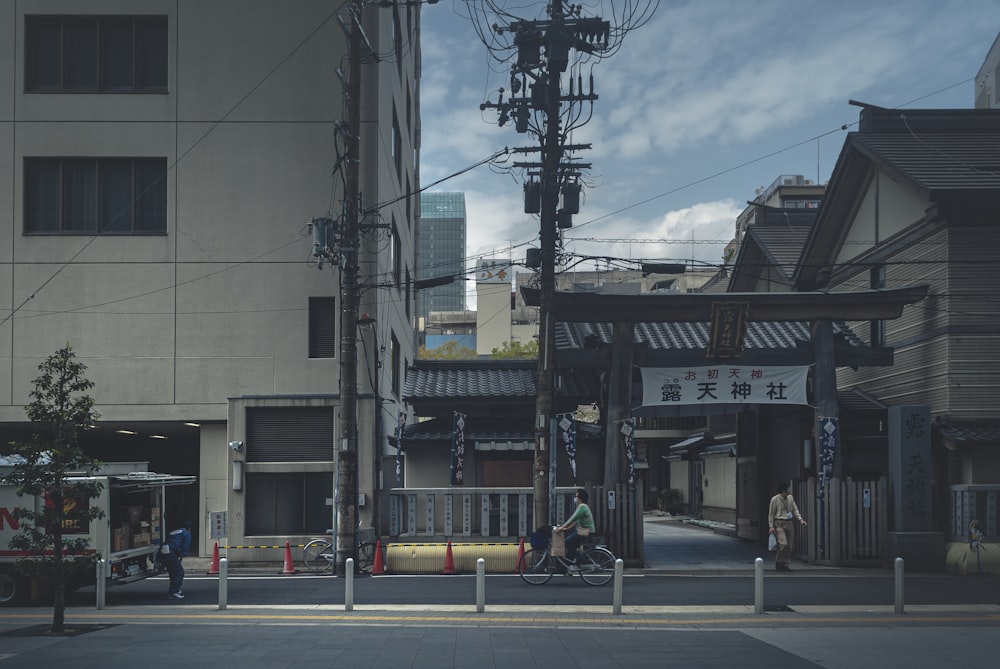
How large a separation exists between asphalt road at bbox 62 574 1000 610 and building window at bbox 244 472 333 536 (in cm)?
348

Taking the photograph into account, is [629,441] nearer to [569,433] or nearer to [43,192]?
[569,433]

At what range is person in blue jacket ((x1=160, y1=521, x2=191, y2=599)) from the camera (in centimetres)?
1955

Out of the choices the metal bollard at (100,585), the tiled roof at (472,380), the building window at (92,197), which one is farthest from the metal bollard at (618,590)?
the building window at (92,197)

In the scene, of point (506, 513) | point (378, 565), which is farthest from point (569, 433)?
point (378, 565)

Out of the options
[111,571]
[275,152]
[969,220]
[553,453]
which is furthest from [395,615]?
[969,220]

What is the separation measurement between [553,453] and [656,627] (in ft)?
29.7

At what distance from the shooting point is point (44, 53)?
2831 cm

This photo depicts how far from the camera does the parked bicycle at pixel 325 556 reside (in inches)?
977

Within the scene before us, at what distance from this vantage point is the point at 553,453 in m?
24.5

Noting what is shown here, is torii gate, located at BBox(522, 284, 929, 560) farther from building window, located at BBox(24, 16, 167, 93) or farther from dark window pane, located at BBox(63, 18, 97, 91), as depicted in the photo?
dark window pane, located at BBox(63, 18, 97, 91)

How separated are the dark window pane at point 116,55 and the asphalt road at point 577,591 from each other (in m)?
14.3

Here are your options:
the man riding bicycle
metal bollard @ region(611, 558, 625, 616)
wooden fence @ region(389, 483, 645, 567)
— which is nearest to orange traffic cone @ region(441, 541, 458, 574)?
wooden fence @ region(389, 483, 645, 567)

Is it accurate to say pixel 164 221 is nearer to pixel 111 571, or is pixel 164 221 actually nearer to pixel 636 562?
pixel 111 571

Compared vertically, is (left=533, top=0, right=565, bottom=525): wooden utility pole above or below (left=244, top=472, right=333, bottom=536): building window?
above
